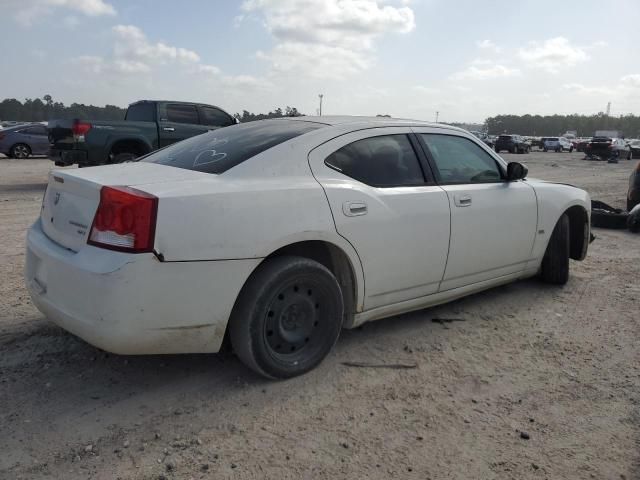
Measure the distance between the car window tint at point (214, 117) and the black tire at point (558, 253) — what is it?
927cm

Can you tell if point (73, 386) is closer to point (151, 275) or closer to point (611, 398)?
point (151, 275)

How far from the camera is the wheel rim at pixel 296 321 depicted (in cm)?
308

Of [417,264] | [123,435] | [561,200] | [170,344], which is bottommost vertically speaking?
[123,435]

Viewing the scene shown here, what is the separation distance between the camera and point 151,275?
2602mm

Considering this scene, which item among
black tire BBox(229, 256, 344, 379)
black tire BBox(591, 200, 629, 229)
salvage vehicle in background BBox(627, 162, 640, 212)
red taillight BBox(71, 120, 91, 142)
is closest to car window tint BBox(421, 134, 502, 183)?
black tire BBox(229, 256, 344, 379)

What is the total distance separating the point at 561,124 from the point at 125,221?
467 ft

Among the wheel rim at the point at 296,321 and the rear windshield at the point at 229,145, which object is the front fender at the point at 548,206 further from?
the wheel rim at the point at 296,321

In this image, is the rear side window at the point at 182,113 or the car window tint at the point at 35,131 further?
the car window tint at the point at 35,131

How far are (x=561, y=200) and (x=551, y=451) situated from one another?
2.92 meters

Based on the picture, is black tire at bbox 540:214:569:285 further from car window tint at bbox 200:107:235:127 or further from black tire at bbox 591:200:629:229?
car window tint at bbox 200:107:235:127

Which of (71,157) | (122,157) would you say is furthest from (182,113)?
(71,157)

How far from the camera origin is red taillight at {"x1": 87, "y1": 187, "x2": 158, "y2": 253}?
259cm

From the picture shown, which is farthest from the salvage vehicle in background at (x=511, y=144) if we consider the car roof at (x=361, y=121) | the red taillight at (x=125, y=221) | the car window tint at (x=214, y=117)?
the red taillight at (x=125, y=221)

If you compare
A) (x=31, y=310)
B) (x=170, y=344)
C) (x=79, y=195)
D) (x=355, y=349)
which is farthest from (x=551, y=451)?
(x=31, y=310)
